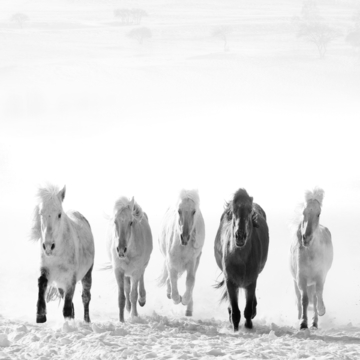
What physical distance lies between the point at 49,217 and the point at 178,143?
4432 centimetres

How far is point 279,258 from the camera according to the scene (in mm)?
16891

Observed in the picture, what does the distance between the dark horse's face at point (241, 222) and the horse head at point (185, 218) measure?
3.21ft

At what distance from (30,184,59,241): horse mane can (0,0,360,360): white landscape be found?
0.16m

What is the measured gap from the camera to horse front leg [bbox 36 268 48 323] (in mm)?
7707

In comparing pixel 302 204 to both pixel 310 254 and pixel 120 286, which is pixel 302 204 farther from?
pixel 120 286

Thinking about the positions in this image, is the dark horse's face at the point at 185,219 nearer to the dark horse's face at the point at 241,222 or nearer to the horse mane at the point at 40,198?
the dark horse's face at the point at 241,222

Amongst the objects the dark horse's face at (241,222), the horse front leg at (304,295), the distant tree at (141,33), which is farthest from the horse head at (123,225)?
the distant tree at (141,33)

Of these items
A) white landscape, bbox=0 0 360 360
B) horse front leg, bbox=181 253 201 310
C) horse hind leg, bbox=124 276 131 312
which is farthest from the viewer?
horse hind leg, bbox=124 276 131 312

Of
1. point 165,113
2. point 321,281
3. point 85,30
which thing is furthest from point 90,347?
point 85,30

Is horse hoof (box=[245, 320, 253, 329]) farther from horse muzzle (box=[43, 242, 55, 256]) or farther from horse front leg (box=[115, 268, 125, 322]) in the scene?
horse muzzle (box=[43, 242, 55, 256])

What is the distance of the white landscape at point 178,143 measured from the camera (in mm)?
7895

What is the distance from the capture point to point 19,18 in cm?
8475

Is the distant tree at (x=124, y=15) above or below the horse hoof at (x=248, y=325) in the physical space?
above

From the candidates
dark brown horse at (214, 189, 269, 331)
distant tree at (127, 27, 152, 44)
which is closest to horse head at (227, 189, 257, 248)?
dark brown horse at (214, 189, 269, 331)
